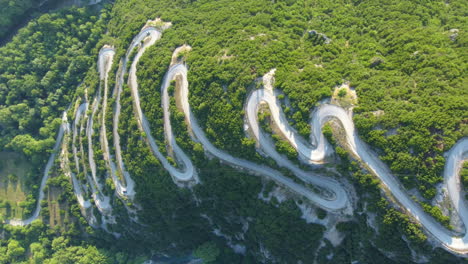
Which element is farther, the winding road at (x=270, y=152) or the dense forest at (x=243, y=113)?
the dense forest at (x=243, y=113)

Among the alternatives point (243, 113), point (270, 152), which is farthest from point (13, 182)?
point (270, 152)

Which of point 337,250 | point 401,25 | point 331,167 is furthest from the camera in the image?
point 401,25

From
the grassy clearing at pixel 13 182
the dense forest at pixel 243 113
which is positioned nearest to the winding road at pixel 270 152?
the dense forest at pixel 243 113

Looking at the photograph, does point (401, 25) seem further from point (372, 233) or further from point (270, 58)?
point (372, 233)

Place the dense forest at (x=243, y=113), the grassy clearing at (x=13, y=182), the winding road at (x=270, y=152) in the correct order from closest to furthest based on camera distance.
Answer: the winding road at (x=270, y=152)
the dense forest at (x=243, y=113)
the grassy clearing at (x=13, y=182)

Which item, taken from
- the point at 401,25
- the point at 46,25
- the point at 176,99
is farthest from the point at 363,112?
the point at 46,25

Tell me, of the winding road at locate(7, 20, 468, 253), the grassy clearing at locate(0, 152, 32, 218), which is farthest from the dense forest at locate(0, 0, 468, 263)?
the grassy clearing at locate(0, 152, 32, 218)

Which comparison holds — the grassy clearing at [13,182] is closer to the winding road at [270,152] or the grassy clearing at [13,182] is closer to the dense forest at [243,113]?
the dense forest at [243,113]

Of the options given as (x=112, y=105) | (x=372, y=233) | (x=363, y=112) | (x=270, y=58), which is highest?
(x=112, y=105)
